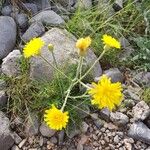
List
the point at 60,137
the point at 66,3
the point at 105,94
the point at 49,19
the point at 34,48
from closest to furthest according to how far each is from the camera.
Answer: the point at 105,94 < the point at 34,48 < the point at 60,137 < the point at 49,19 < the point at 66,3

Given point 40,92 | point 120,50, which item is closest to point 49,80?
point 40,92

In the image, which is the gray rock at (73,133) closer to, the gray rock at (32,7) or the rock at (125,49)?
the rock at (125,49)

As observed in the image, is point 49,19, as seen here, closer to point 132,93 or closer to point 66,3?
point 66,3

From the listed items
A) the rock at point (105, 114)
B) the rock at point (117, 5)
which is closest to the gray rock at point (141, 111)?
the rock at point (105, 114)

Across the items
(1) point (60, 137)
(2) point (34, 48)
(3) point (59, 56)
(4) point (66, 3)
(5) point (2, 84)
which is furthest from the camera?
(4) point (66, 3)

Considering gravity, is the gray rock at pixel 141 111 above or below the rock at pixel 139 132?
above

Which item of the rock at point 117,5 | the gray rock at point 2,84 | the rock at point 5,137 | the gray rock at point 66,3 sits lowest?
the rock at point 117,5

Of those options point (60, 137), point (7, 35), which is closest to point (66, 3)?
point (7, 35)
